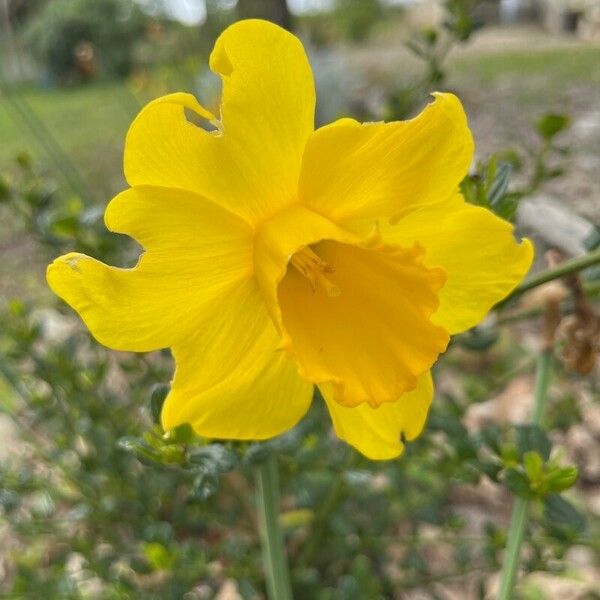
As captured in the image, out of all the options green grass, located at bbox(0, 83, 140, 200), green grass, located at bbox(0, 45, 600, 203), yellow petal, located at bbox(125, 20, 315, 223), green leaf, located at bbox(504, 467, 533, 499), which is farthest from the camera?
green grass, located at bbox(0, 45, 600, 203)

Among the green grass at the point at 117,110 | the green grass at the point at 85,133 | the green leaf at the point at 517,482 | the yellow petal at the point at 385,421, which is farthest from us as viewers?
the green grass at the point at 117,110

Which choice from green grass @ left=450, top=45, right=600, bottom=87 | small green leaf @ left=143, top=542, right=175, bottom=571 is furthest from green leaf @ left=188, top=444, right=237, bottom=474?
green grass @ left=450, top=45, right=600, bottom=87

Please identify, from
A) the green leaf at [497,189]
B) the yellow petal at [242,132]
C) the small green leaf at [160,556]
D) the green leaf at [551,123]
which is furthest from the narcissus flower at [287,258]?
the small green leaf at [160,556]

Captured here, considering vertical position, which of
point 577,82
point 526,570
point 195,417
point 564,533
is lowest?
point 577,82

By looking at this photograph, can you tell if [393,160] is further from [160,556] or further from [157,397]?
[160,556]

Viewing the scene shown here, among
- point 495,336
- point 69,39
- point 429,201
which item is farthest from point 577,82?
point 69,39

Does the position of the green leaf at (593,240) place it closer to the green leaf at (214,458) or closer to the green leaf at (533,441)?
the green leaf at (533,441)

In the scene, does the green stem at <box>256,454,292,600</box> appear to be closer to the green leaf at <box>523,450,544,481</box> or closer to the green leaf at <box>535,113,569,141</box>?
the green leaf at <box>523,450,544,481</box>

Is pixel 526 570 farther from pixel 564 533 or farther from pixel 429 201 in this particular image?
pixel 429 201
